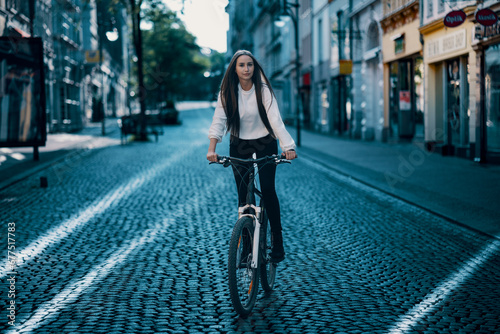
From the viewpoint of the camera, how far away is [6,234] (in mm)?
8148

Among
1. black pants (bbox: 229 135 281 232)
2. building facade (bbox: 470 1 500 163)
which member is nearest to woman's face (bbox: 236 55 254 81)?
black pants (bbox: 229 135 281 232)

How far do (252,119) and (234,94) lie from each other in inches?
8.6

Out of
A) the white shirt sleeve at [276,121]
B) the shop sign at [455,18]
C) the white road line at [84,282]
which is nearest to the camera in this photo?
the white road line at [84,282]

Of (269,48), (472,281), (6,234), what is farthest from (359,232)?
(269,48)

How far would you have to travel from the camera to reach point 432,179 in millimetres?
13648

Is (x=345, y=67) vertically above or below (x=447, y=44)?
above

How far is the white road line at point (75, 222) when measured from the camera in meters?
6.84

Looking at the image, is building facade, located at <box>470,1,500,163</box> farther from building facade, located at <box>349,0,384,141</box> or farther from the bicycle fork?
the bicycle fork

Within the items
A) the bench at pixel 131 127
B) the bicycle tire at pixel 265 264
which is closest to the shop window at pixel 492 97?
the bicycle tire at pixel 265 264

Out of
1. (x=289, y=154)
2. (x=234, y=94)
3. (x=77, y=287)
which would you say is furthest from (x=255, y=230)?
(x=77, y=287)

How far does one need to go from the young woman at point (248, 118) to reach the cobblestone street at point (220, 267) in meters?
0.92

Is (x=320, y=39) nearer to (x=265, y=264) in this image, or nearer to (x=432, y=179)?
(x=432, y=179)

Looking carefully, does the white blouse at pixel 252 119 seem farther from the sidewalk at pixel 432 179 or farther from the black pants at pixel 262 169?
the sidewalk at pixel 432 179

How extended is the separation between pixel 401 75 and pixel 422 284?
20726 mm
